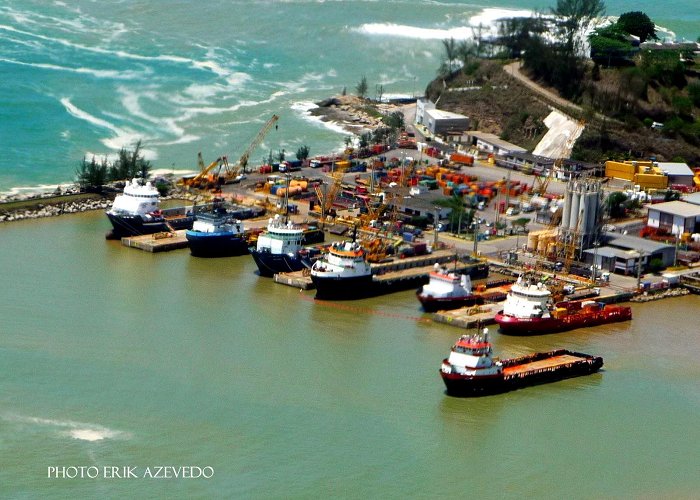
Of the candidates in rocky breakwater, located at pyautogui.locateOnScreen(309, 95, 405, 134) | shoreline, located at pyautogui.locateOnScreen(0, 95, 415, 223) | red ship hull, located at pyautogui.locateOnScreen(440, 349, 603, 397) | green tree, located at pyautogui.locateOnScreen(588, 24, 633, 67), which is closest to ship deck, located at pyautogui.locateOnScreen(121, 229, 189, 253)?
shoreline, located at pyautogui.locateOnScreen(0, 95, 415, 223)

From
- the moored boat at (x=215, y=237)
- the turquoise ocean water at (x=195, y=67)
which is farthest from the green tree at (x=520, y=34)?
the moored boat at (x=215, y=237)

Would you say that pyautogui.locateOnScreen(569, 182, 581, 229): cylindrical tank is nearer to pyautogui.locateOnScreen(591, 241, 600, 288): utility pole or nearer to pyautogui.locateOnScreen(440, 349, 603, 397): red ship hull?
pyautogui.locateOnScreen(591, 241, 600, 288): utility pole

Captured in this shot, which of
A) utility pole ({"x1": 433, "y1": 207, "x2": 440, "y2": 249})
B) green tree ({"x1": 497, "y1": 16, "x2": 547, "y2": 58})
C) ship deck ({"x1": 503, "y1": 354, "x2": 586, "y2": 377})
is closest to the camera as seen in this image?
ship deck ({"x1": 503, "y1": 354, "x2": 586, "y2": 377})

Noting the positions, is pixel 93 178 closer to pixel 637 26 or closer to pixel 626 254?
pixel 626 254

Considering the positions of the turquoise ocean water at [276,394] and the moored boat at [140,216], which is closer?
the turquoise ocean water at [276,394]

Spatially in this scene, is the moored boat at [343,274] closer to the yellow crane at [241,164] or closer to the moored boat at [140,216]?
the moored boat at [140,216]

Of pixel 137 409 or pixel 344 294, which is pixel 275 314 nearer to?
pixel 344 294
